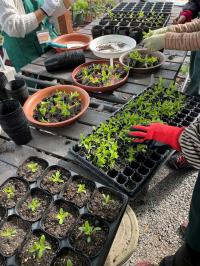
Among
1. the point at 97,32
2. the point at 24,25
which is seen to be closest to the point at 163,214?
the point at 97,32

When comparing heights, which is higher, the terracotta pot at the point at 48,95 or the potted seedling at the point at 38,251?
the terracotta pot at the point at 48,95

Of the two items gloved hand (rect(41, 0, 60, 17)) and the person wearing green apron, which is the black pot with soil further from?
gloved hand (rect(41, 0, 60, 17))

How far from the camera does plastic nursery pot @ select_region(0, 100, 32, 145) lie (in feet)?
3.98

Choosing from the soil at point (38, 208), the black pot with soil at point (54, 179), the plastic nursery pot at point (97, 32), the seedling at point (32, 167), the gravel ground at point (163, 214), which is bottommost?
the gravel ground at point (163, 214)

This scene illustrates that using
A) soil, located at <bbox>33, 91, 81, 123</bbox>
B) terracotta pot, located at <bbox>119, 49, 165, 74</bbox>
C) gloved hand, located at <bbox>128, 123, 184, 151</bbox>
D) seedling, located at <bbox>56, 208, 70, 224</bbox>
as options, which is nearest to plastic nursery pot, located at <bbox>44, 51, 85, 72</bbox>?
terracotta pot, located at <bbox>119, 49, 165, 74</bbox>

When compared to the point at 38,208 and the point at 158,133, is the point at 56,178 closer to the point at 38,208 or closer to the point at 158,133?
the point at 38,208

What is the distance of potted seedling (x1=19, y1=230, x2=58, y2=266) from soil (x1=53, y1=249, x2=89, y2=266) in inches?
1.2

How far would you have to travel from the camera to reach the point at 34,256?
952mm

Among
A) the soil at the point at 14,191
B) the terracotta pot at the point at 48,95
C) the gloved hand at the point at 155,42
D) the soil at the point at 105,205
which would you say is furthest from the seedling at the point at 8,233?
the gloved hand at the point at 155,42

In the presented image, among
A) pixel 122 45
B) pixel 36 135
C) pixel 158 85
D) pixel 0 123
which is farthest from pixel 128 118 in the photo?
pixel 122 45

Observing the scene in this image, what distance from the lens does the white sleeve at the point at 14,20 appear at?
6.85ft

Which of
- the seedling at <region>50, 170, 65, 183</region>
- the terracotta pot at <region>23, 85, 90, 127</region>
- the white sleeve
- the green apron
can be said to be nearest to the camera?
the seedling at <region>50, 170, 65, 183</region>

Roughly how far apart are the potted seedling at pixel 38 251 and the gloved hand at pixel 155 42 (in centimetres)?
147

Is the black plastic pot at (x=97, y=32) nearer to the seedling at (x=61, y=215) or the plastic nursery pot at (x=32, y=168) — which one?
the plastic nursery pot at (x=32, y=168)
